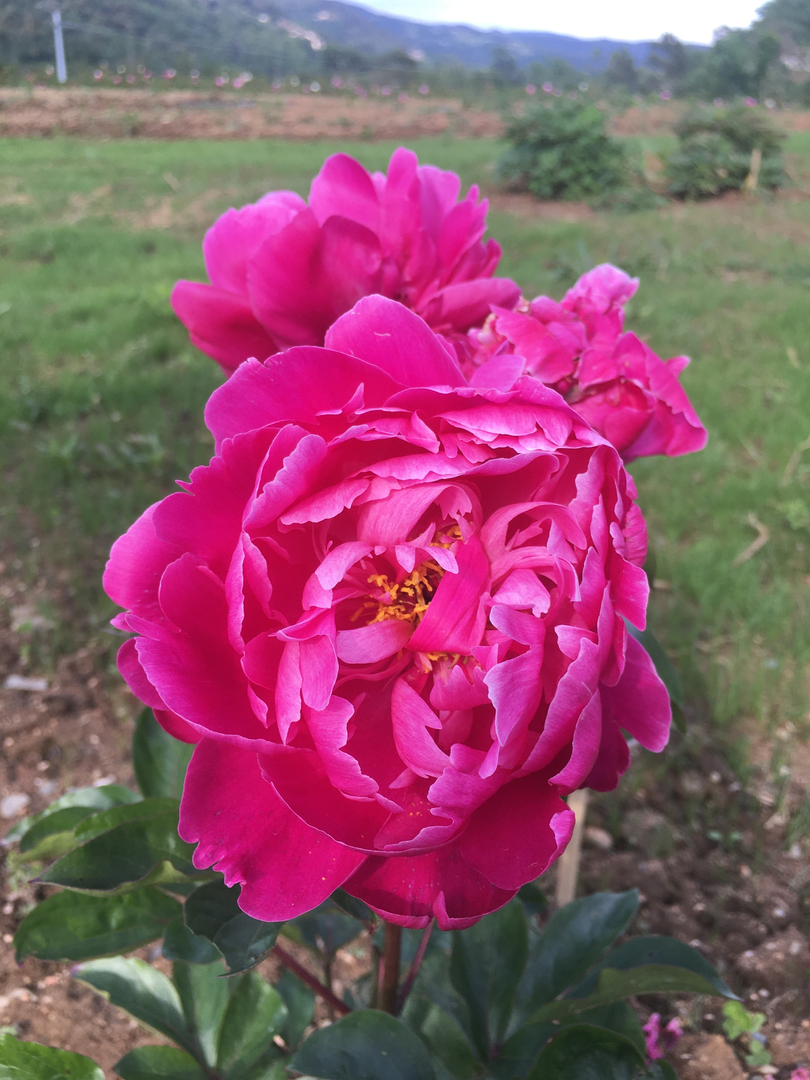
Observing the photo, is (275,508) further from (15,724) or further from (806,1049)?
(15,724)

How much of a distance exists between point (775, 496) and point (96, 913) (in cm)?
289

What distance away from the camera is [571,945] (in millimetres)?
1015

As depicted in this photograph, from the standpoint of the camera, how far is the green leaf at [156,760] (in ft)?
3.27

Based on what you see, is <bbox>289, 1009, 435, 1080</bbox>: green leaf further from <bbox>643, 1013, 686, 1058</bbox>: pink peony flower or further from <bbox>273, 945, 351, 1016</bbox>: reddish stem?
<bbox>643, 1013, 686, 1058</bbox>: pink peony flower

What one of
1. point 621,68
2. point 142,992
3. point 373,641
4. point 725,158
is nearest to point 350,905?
point 373,641

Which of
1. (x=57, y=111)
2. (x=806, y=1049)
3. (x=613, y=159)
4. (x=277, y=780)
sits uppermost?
(x=57, y=111)

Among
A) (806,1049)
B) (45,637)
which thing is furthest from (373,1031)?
(45,637)

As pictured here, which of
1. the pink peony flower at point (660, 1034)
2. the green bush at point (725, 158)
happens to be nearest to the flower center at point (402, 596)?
the pink peony flower at point (660, 1034)

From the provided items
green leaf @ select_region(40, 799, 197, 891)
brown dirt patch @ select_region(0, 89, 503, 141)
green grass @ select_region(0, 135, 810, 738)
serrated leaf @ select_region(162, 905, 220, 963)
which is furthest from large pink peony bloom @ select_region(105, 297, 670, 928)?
brown dirt patch @ select_region(0, 89, 503, 141)

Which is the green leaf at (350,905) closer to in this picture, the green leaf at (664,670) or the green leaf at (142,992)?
the green leaf at (664,670)

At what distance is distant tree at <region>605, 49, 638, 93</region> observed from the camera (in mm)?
22547

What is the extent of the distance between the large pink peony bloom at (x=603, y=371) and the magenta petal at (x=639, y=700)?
20cm

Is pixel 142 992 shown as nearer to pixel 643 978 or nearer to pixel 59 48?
pixel 643 978

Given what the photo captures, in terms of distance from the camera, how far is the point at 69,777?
183 centimetres
